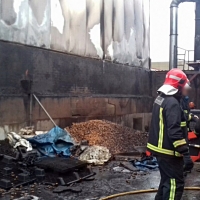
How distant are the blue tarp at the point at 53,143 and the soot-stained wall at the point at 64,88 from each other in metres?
1.01

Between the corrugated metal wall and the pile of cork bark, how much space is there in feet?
8.73

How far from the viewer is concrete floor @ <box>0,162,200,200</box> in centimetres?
516

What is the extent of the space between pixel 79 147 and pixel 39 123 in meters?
1.59

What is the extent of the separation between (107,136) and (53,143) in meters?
2.03

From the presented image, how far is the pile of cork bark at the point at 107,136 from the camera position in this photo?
899 centimetres

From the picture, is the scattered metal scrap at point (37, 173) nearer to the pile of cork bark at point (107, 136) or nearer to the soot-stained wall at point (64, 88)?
the soot-stained wall at point (64, 88)

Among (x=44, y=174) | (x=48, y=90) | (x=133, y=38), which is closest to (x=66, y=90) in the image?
(x=48, y=90)

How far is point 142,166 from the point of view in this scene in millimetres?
7258

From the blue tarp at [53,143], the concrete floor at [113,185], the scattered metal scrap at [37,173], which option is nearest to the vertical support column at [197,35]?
the concrete floor at [113,185]

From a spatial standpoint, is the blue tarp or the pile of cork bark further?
the pile of cork bark

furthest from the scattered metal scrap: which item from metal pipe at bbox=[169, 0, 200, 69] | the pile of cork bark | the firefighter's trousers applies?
metal pipe at bbox=[169, 0, 200, 69]

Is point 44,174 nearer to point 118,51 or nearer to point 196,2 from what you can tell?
point 118,51

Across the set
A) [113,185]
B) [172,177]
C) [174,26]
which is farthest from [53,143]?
[174,26]

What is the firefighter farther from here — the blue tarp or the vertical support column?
the vertical support column
